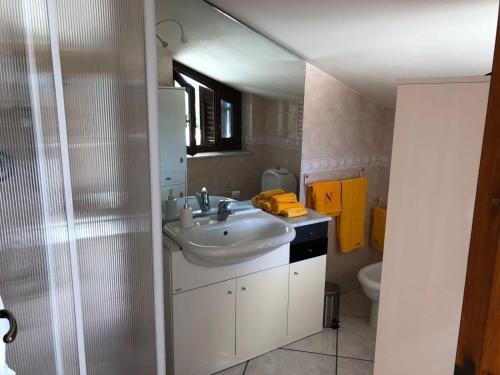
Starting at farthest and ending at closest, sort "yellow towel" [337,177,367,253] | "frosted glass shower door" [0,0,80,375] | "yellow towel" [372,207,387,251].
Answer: "yellow towel" [372,207,387,251], "yellow towel" [337,177,367,253], "frosted glass shower door" [0,0,80,375]

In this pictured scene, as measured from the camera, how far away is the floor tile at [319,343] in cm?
269

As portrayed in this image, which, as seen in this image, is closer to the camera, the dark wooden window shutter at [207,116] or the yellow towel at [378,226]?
the dark wooden window shutter at [207,116]

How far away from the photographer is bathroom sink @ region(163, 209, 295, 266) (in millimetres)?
2066

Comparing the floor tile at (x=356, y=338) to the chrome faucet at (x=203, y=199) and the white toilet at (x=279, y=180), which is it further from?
the chrome faucet at (x=203, y=199)

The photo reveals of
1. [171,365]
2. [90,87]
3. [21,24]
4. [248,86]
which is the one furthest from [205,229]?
[21,24]

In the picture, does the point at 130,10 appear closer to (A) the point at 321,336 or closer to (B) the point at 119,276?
(B) the point at 119,276

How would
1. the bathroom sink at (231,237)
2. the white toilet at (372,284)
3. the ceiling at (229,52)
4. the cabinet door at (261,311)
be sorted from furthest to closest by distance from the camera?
the white toilet at (372,284)
the cabinet door at (261,311)
the ceiling at (229,52)
the bathroom sink at (231,237)

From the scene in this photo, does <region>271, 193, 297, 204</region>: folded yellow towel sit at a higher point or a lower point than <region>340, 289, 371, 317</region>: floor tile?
higher

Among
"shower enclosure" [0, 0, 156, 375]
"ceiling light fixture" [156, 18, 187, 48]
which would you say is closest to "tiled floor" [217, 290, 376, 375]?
"shower enclosure" [0, 0, 156, 375]

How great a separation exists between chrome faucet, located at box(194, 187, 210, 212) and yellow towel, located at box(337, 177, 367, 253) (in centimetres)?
116

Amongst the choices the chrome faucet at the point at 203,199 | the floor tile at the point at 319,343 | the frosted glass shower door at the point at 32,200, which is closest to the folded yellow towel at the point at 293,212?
the chrome faucet at the point at 203,199

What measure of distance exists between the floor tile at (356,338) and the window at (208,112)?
4.91ft

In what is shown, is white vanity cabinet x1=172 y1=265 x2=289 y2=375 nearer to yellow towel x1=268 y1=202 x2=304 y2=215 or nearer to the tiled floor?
the tiled floor

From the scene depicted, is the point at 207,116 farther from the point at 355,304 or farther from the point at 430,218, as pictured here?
the point at 355,304
